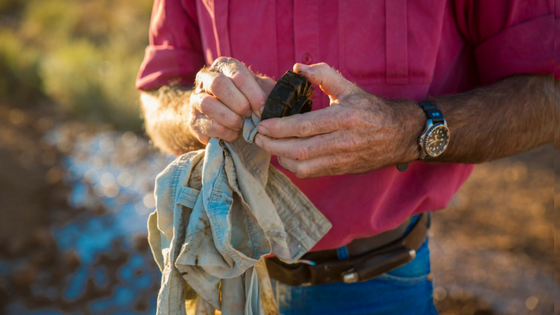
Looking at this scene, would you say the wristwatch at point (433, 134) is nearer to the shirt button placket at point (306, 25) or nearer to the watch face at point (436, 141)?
the watch face at point (436, 141)

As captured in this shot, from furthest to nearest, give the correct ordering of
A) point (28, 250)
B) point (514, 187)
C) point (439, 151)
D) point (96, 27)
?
point (96, 27)
point (514, 187)
point (28, 250)
point (439, 151)

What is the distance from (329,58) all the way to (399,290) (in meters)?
0.99

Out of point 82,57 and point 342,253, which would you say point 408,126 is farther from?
point 82,57

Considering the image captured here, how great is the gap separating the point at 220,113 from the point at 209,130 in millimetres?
81

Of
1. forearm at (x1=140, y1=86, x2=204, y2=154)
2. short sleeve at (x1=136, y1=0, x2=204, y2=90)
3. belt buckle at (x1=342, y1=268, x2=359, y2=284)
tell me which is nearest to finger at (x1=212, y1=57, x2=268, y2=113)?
forearm at (x1=140, y1=86, x2=204, y2=154)

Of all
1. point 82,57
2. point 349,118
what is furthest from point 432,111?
point 82,57

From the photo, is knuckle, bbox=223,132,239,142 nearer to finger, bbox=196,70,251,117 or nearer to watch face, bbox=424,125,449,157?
finger, bbox=196,70,251,117

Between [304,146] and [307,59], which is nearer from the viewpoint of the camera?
[304,146]

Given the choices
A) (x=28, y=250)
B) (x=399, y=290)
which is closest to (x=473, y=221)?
(x=399, y=290)

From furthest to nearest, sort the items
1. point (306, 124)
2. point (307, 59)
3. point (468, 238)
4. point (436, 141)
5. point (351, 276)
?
1. point (468, 238)
2. point (351, 276)
3. point (307, 59)
4. point (436, 141)
5. point (306, 124)

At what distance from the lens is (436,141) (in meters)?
1.54

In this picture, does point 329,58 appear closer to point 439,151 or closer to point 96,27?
point 439,151

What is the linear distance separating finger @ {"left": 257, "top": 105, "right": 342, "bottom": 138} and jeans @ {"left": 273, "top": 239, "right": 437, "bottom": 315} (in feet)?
2.66

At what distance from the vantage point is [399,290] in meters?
1.90
